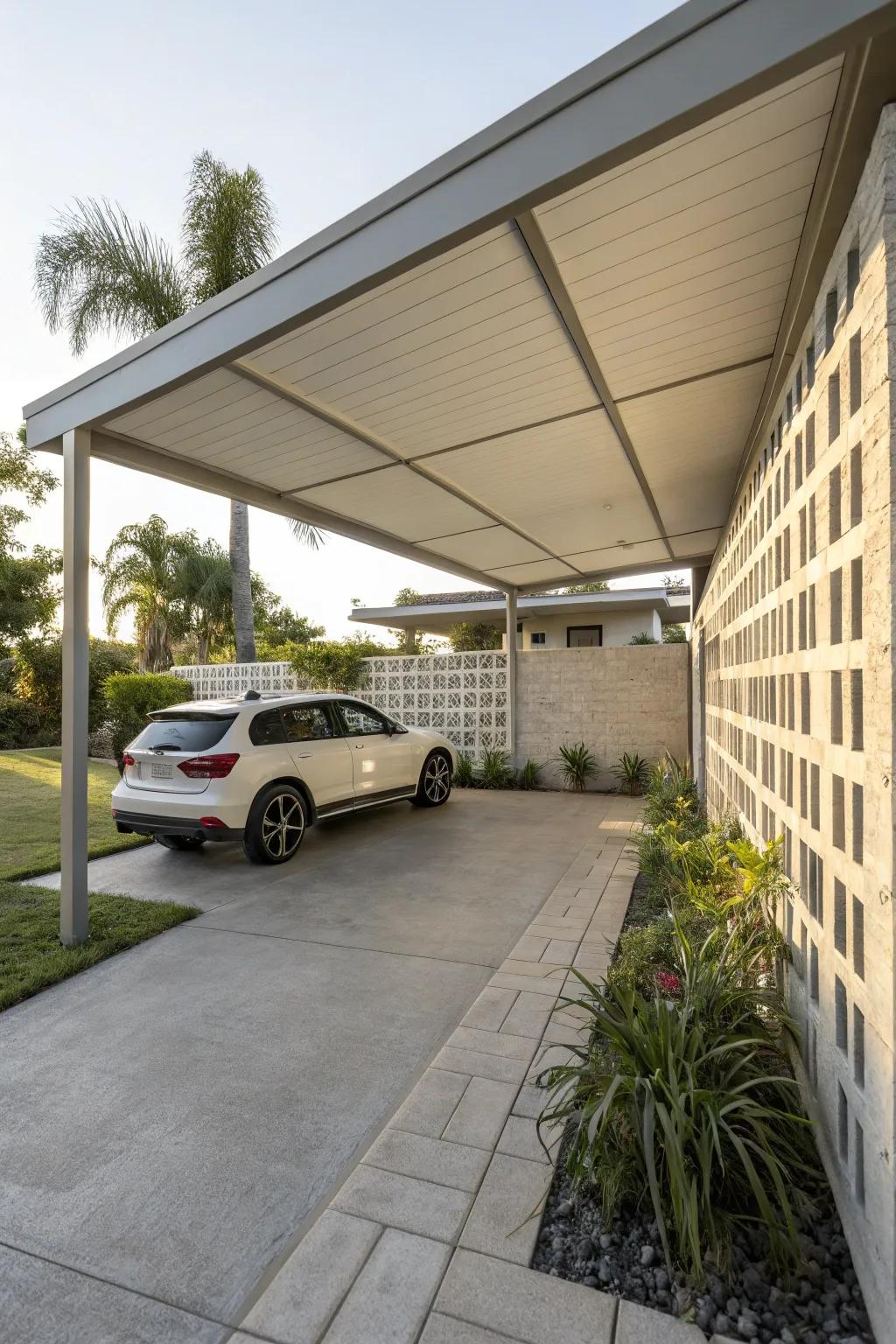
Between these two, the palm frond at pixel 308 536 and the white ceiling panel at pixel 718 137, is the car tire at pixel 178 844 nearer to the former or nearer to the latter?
the white ceiling panel at pixel 718 137

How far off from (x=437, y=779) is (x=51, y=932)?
16.5ft

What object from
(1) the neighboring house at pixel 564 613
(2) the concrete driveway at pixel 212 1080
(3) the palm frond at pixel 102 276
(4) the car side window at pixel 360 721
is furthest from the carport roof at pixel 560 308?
(1) the neighboring house at pixel 564 613

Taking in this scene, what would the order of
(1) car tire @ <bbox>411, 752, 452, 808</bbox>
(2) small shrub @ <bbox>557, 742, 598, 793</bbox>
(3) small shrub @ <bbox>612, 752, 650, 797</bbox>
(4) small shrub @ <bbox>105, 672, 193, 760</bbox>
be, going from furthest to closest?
(4) small shrub @ <bbox>105, 672, 193, 760</bbox>, (2) small shrub @ <bbox>557, 742, 598, 793</bbox>, (3) small shrub @ <bbox>612, 752, 650, 797</bbox>, (1) car tire @ <bbox>411, 752, 452, 808</bbox>

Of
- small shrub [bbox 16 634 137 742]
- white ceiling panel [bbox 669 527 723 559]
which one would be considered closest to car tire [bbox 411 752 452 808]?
white ceiling panel [bbox 669 527 723 559]

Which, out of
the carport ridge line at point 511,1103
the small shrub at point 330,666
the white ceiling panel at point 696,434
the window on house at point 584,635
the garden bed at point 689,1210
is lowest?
the carport ridge line at point 511,1103

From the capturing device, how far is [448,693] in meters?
11.1

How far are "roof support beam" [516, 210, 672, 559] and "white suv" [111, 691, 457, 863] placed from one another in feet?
12.2

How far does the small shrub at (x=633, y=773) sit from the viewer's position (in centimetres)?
970

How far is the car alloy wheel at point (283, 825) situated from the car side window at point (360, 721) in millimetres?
1085

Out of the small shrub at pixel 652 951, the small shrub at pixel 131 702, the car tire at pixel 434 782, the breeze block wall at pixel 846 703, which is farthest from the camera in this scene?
the small shrub at pixel 131 702

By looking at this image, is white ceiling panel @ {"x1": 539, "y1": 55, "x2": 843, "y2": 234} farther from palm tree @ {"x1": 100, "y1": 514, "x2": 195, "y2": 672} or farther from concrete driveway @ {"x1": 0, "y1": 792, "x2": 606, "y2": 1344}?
palm tree @ {"x1": 100, "y1": 514, "x2": 195, "y2": 672}

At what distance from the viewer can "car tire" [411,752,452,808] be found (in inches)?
332

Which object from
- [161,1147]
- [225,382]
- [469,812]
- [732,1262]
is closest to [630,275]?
[225,382]

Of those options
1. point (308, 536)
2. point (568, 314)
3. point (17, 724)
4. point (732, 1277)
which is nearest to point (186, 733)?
point (568, 314)
